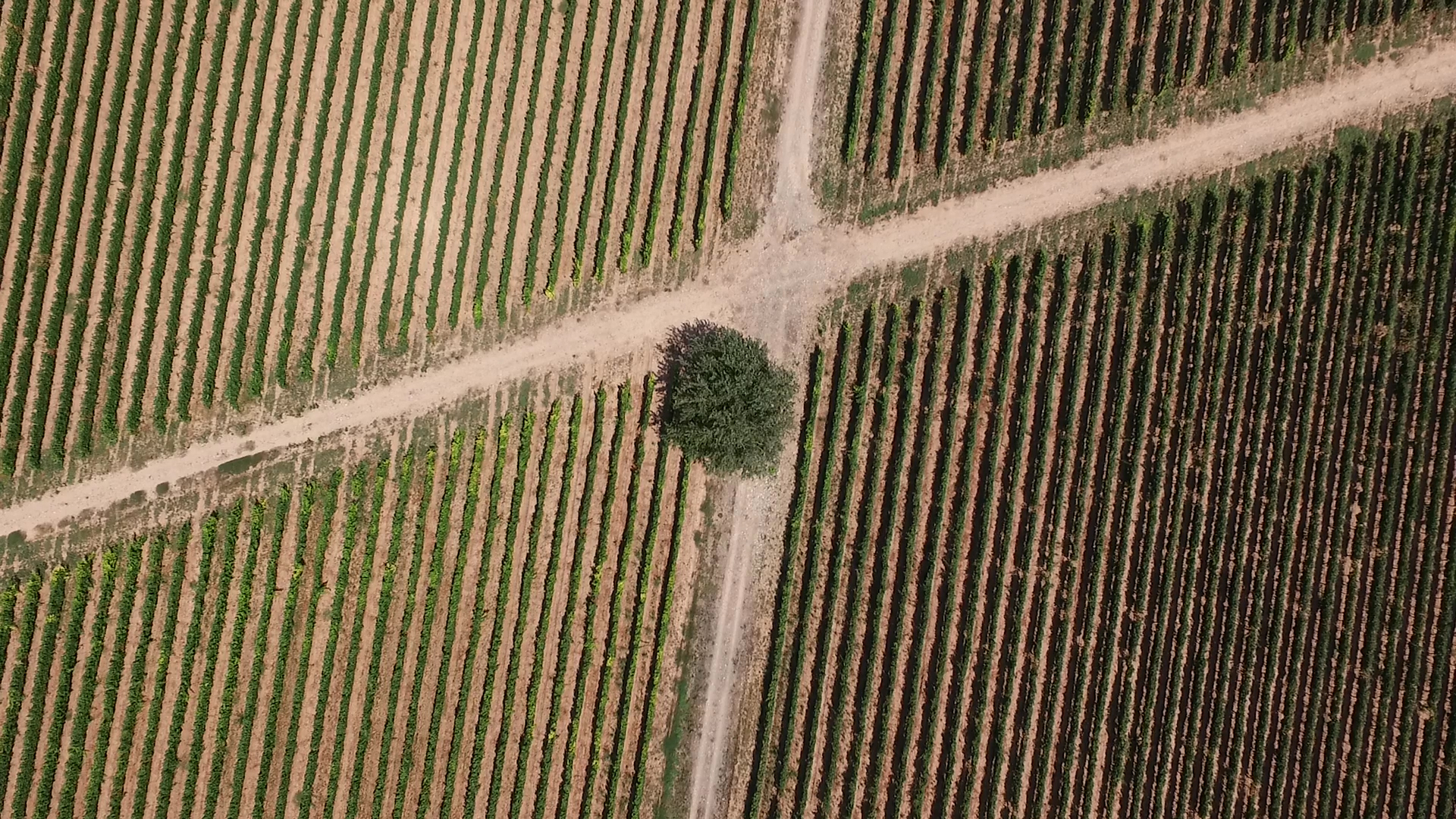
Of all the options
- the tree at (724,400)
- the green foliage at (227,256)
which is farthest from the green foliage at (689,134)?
the green foliage at (227,256)

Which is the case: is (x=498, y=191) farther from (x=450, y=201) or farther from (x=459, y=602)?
(x=459, y=602)

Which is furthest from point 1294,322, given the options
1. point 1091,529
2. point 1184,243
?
point 1091,529

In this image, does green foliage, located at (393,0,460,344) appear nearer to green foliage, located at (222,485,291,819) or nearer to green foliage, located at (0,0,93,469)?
green foliage, located at (222,485,291,819)

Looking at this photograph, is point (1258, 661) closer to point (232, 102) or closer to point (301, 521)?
point (301, 521)

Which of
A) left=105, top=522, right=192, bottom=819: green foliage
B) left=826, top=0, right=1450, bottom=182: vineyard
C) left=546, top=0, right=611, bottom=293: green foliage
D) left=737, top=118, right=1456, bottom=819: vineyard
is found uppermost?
left=826, top=0, right=1450, bottom=182: vineyard

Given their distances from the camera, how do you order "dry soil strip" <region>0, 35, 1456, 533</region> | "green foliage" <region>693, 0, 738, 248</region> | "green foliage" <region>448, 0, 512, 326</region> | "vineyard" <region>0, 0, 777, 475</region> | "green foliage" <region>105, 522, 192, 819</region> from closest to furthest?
"vineyard" <region>0, 0, 777, 475</region>, "green foliage" <region>105, 522, 192, 819</region>, "dry soil strip" <region>0, 35, 1456, 533</region>, "green foliage" <region>448, 0, 512, 326</region>, "green foliage" <region>693, 0, 738, 248</region>

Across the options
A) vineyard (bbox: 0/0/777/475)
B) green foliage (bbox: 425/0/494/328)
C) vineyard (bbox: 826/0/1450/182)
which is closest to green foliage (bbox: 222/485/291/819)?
vineyard (bbox: 0/0/777/475)

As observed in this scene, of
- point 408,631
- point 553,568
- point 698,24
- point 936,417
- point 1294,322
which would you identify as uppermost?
point 698,24

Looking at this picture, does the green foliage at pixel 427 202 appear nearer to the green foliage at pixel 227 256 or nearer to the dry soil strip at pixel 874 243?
the dry soil strip at pixel 874 243
